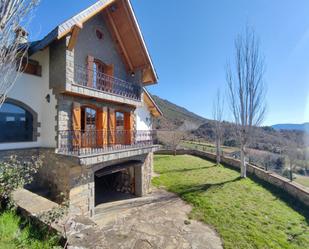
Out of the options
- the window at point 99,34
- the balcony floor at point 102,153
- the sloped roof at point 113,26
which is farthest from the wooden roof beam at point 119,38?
the balcony floor at point 102,153

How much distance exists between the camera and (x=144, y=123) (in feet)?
51.9

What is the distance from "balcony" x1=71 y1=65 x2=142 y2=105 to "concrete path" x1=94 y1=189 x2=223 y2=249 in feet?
18.4

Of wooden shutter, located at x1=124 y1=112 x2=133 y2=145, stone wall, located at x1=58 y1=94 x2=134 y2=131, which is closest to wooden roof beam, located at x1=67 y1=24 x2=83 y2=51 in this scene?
stone wall, located at x1=58 y1=94 x2=134 y2=131

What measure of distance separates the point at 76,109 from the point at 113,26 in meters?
6.01

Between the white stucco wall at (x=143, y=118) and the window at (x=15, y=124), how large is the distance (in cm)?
758

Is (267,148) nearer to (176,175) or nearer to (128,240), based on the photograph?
(176,175)

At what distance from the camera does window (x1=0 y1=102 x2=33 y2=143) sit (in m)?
7.59

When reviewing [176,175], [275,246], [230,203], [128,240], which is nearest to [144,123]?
[176,175]

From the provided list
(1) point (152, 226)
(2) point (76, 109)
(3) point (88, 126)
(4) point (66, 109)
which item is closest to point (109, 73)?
(3) point (88, 126)

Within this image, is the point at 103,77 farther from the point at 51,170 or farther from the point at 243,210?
the point at 243,210

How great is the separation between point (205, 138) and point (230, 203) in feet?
97.4

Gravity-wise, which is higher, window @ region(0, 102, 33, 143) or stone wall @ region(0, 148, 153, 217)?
window @ region(0, 102, 33, 143)

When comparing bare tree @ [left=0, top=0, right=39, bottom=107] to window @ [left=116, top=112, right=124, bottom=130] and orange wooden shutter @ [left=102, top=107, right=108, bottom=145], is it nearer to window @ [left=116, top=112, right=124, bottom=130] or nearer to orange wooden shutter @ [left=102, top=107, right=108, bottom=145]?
orange wooden shutter @ [left=102, top=107, right=108, bottom=145]

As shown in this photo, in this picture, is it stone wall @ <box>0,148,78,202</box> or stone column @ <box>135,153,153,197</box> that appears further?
stone column @ <box>135,153,153,197</box>
